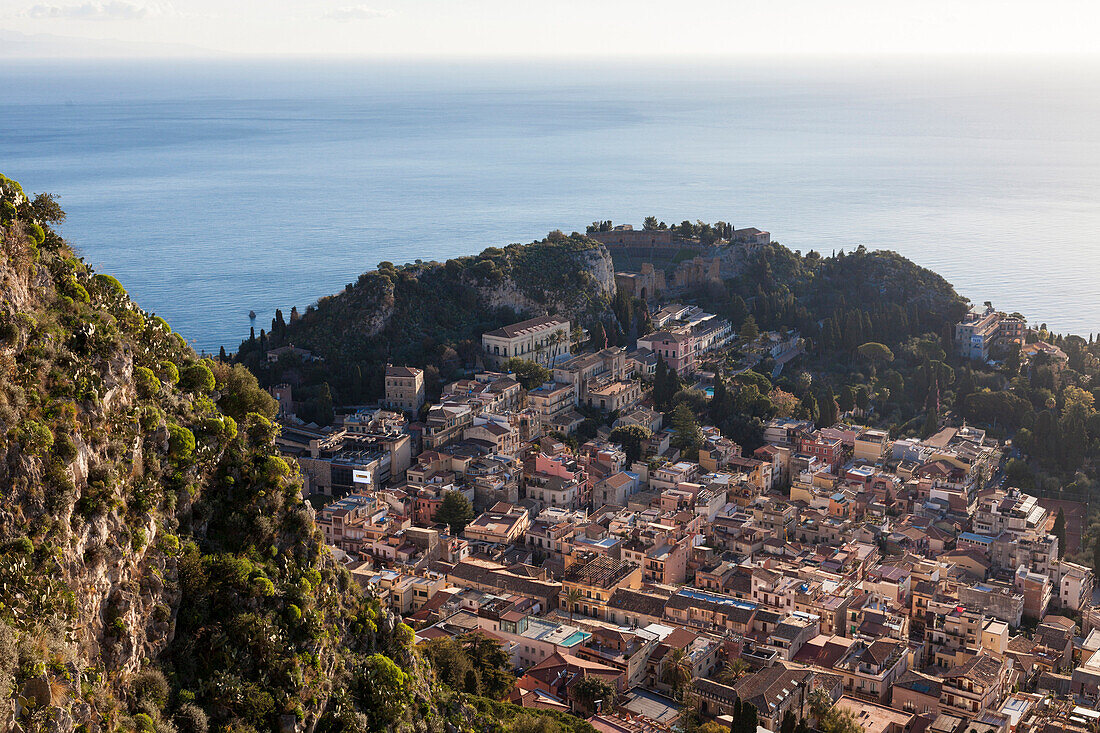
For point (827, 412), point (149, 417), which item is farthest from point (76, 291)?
point (827, 412)

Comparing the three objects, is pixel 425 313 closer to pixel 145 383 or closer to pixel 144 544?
pixel 145 383

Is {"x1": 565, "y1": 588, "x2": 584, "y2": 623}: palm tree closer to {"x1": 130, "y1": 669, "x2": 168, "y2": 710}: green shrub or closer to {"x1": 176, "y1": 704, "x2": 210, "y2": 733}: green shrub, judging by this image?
{"x1": 176, "y1": 704, "x2": 210, "y2": 733}: green shrub

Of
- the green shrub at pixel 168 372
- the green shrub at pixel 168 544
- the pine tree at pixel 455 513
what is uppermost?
the green shrub at pixel 168 372

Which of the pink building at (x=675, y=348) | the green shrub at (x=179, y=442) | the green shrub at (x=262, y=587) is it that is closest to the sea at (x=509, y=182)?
the pink building at (x=675, y=348)

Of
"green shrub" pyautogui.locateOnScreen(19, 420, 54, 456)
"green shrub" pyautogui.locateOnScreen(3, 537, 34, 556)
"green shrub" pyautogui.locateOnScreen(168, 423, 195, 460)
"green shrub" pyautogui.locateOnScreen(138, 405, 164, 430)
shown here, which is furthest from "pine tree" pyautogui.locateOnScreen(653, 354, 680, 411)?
"green shrub" pyautogui.locateOnScreen(3, 537, 34, 556)

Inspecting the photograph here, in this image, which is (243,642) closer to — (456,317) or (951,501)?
(951,501)

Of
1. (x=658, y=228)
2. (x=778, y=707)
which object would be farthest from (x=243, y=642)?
(x=658, y=228)

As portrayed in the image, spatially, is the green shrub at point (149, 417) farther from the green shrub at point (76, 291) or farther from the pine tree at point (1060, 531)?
the pine tree at point (1060, 531)
